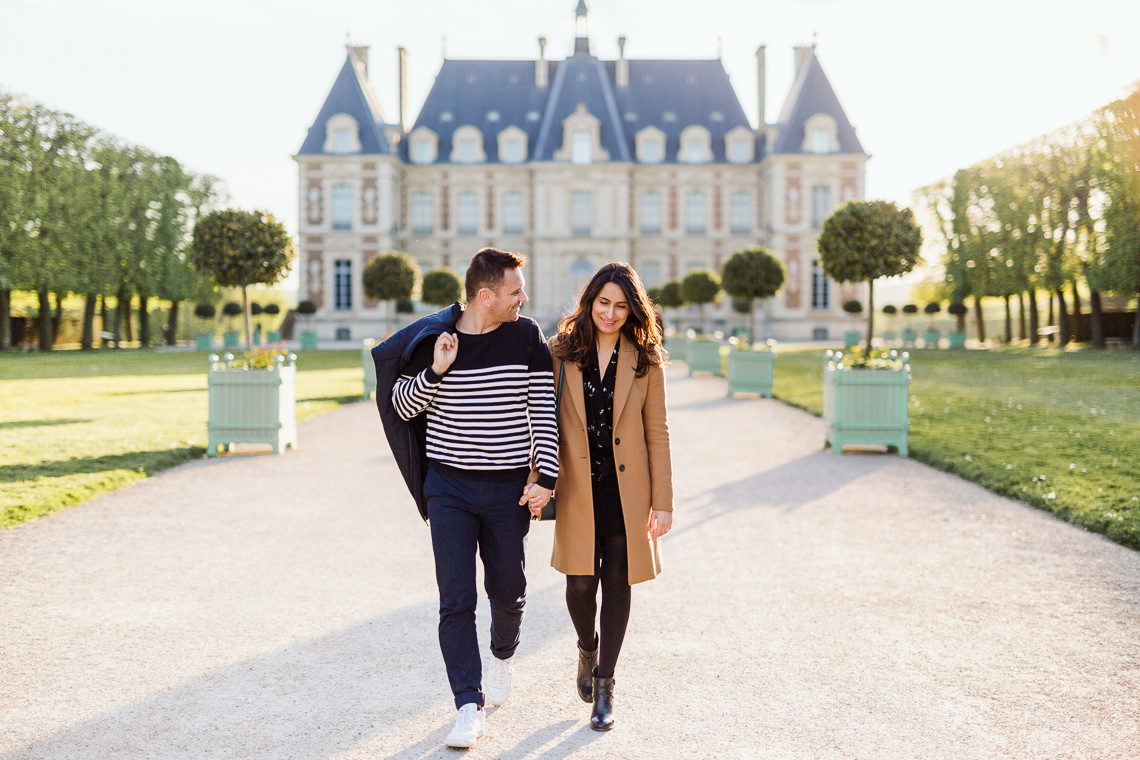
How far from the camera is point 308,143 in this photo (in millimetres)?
36875


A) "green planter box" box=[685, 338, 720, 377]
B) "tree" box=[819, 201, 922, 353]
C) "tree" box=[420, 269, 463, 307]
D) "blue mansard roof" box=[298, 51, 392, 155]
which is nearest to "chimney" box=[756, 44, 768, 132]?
"blue mansard roof" box=[298, 51, 392, 155]

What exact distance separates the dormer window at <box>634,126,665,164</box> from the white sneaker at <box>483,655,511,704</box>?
1445 inches

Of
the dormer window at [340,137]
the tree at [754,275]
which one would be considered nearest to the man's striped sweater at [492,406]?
the tree at [754,275]

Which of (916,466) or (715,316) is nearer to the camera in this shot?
(916,466)

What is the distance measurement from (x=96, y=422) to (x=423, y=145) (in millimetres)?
29775

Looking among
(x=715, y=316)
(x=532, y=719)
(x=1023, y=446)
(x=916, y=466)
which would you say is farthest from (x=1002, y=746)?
(x=715, y=316)

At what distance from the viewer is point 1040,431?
30.4 feet

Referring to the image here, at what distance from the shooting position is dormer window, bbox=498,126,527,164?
3797 cm

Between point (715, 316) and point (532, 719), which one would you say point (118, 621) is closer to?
point (532, 719)

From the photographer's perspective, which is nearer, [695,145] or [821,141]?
[821,141]

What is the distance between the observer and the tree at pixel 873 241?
10578mm

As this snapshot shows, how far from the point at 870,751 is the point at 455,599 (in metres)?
1.26

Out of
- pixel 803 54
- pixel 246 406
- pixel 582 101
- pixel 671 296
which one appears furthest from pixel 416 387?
pixel 803 54

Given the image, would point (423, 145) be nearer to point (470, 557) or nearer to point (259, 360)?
point (259, 360)
